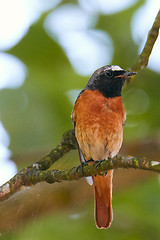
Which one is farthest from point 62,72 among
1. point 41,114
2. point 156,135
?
point 156,135

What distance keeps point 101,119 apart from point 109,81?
53 centimetres

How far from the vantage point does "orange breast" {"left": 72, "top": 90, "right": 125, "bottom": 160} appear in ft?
14.4

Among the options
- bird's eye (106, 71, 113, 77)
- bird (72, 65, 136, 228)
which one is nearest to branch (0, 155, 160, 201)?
bird (72, 65, 136, 228)

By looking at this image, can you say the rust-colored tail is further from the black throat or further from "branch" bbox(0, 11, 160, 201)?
"branch" bbox(0, 11, 160, 201)

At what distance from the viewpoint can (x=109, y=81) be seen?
183 inches

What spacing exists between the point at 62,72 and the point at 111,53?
73cm

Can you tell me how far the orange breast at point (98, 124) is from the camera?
4.40 m

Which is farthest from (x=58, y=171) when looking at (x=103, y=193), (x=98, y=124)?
(x=103, y=193)

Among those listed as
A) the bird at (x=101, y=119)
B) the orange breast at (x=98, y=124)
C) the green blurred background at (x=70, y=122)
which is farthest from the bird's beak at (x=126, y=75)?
the green blurred background at (x=70, y=122)

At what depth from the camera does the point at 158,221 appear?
516cm

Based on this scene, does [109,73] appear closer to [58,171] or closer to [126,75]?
[126,75]

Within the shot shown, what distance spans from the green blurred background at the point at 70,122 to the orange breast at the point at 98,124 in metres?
0.67

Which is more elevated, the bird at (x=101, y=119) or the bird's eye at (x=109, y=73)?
the bird's eye at (x=109, y=73)

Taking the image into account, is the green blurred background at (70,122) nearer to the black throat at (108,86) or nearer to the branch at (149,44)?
the black throat at (108,86)
